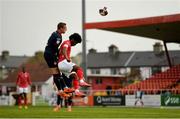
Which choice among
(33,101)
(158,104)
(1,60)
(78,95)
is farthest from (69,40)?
(1,60)

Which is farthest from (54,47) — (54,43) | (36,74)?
(36,74)

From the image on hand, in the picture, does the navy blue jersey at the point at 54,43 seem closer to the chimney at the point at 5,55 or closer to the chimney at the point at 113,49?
the chimney at the point at 113,49

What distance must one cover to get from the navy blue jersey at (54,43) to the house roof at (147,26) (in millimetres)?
21841

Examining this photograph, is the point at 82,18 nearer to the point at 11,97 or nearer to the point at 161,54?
the point at 11,97

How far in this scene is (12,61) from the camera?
13075 centimetres

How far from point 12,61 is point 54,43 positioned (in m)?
116

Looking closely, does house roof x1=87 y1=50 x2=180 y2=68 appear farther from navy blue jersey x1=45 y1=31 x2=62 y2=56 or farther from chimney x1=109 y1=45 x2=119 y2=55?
navy blue jersey x1=45 y1=31 x2=62 y2=56

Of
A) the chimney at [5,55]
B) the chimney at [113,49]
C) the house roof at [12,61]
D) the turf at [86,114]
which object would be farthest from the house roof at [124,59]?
the turf at [86,114]

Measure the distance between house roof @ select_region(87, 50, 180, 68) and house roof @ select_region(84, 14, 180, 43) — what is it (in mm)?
59089

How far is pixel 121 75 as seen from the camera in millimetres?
101750

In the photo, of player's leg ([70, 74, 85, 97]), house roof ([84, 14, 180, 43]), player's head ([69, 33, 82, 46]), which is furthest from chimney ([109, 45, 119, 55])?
player's head ([69, 33, 82, 46])

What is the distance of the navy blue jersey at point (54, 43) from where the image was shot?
15.9 meters

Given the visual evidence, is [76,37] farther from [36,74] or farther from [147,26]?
[36,74]

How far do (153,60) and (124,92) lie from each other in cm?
6724
